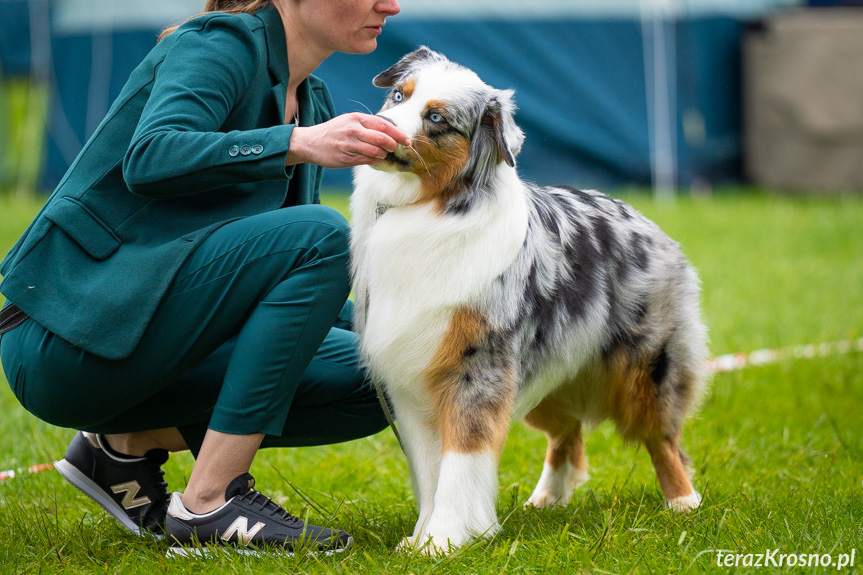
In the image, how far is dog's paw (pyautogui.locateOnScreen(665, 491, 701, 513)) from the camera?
9.31 ft

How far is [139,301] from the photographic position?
2.35 metres

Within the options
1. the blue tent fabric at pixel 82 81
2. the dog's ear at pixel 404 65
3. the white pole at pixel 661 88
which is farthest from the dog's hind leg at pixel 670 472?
the blue tent fabric at pixel 82 81

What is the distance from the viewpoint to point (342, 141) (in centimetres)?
222

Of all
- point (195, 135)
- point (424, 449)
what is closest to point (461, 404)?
point (424, 449)

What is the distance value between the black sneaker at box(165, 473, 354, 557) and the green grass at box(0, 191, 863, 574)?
67 mm

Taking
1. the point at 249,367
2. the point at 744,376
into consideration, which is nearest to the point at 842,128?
the point at 744,376

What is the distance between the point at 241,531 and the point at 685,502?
4.52ft

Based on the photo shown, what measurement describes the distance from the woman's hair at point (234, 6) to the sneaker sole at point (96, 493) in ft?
4.19

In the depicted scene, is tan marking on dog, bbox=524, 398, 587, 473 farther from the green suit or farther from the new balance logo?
the new balance logo

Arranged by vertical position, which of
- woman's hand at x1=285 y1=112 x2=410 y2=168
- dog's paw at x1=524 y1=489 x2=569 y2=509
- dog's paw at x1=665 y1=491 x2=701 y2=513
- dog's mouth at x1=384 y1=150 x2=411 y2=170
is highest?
woman's hand at x1=285 y1=112 x2=410 y2=168

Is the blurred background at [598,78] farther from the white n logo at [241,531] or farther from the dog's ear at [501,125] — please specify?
the white n logo at [241,531]

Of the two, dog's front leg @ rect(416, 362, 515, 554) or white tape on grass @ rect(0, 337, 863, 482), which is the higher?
dog's front leg @ rect(416, 362, 515, 554)

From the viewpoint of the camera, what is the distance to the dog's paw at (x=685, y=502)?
9.31ft

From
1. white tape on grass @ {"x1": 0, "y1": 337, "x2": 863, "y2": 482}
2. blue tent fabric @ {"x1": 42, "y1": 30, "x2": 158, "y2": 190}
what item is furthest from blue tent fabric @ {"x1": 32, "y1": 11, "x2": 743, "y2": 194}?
white tape on grass @ {"x1": 0, "y1": 337, "x2": 863, "y2": 482}
